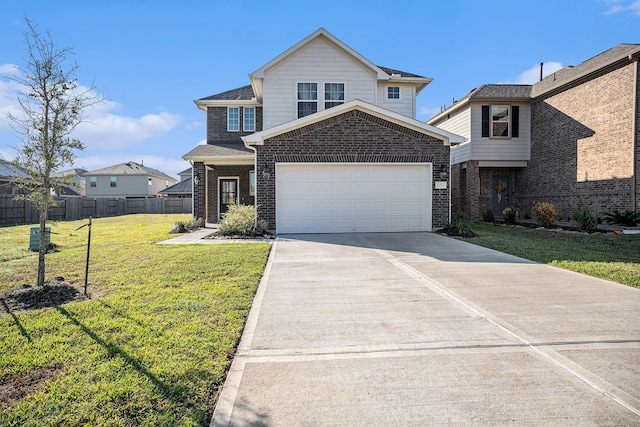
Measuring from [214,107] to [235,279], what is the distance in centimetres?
1341

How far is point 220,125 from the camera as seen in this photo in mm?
17484

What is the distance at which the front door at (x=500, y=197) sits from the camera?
767 inches

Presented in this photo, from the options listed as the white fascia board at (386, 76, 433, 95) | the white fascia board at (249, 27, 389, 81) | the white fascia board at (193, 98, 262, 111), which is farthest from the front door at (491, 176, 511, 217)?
the white fascia board at (193, 98, 262, 111)

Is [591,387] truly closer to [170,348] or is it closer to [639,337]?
[639,337]

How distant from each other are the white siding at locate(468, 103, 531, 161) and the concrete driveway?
42.6 feet

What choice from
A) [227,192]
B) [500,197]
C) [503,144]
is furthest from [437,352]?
[500,197]

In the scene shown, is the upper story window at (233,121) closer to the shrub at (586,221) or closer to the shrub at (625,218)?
the shrub at (586,221)

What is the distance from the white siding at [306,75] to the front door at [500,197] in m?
9.17

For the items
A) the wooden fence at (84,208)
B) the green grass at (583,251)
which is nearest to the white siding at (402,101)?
the green grass at (583,251)

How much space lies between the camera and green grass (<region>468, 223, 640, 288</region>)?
6.55 metres

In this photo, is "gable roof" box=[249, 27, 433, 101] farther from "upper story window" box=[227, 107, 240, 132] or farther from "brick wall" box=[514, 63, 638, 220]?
"brick wall" box=[514, 63, 638, 220]

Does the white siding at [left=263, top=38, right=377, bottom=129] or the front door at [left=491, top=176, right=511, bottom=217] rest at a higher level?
the white siding at [left=263, top=38, right=377, bottom=129]

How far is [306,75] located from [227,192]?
6.58 m

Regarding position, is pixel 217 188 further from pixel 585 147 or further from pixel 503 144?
pixel 585 147
